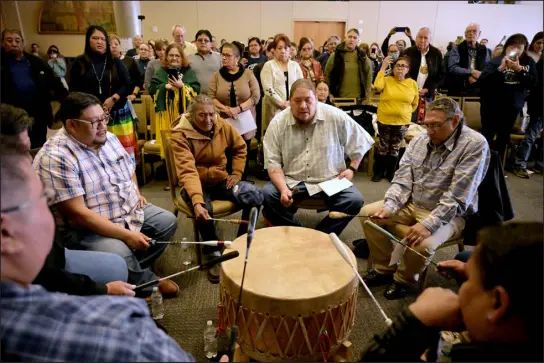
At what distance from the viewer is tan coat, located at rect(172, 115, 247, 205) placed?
2537 millimetres

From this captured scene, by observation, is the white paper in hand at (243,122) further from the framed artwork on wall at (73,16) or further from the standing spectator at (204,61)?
the framed artwork on wall at (73,16)

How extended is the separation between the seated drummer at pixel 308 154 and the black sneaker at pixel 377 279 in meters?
0.40

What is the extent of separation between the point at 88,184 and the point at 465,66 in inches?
195

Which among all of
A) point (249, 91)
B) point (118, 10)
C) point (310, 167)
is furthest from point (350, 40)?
point (118, 10)

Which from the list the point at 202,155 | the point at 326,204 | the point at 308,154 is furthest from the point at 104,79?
the point at 326,204

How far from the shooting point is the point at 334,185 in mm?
2641

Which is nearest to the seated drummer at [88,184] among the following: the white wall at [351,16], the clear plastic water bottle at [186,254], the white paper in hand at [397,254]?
the clear plastic water bottle at [186,254]

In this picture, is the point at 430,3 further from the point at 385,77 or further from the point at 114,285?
the point at 114,285

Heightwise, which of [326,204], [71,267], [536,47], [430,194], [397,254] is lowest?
[397,254]

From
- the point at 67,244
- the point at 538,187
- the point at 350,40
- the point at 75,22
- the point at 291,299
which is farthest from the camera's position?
the point at 75,22

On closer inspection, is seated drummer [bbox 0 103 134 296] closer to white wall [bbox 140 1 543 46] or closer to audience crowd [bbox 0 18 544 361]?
audience crowd [bbox 0 18 544 361]

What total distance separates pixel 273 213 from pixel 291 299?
1.32m

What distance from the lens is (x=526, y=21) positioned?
962 cm

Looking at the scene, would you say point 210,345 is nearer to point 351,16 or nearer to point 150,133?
point 150,133
